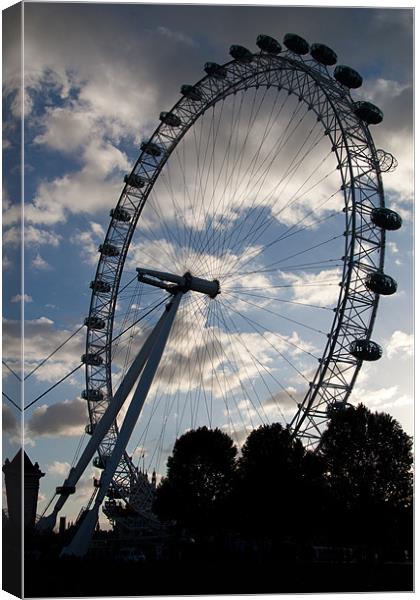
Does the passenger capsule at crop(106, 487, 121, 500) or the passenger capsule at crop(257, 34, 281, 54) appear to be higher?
the passenger capsule at crop(257, 34, 281, 54)

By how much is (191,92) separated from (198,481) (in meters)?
22.8

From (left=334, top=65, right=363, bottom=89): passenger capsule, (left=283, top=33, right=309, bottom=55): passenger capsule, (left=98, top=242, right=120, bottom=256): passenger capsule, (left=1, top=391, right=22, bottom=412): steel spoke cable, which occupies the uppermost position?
(left=283, top=33, right=309, bottom=55): passenger capsule

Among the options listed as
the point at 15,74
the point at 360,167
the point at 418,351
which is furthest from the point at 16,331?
the point at 360,167

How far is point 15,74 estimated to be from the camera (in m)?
22.0

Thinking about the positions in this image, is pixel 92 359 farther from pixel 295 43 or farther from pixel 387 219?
pixel 295 43

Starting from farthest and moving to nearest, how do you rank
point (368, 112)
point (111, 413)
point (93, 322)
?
point (93, 322)
point (111, 413)
point (368, 112)

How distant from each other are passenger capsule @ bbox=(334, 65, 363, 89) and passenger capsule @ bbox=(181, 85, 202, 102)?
11196mm

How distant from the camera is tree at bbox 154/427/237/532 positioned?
1823 inches

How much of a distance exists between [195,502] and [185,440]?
4235 mm

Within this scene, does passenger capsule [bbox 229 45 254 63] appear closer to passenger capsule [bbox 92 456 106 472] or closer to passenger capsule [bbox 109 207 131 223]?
passenger capsule [bbox 109 207 131 223]

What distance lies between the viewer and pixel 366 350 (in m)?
37.6

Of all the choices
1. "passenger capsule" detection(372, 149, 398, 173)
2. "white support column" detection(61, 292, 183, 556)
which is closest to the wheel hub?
"white support column" detection(61, 292, 183, 556)

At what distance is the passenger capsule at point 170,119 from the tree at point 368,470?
20179mm

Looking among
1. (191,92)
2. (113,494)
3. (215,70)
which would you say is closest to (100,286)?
(191,92)
